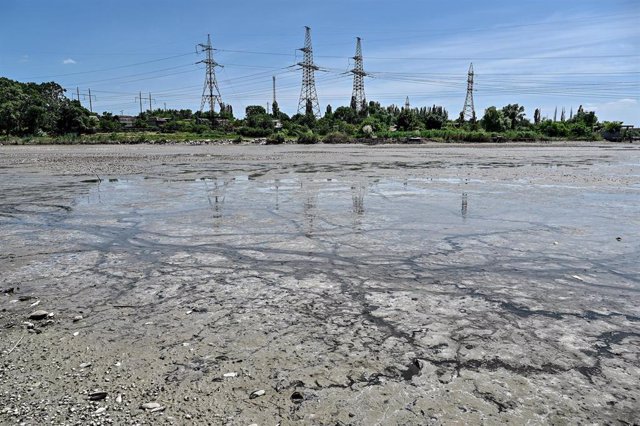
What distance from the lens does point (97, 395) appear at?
2.42 metres

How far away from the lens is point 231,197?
10.1m

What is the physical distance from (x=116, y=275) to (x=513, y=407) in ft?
12.6

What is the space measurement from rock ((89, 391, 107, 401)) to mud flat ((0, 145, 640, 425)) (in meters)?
0.01

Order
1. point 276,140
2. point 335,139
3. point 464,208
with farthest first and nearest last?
point 335,139 → point 276,140 → point 464,208

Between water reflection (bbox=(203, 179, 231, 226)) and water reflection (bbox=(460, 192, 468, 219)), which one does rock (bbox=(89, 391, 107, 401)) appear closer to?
water reflection (bbox=(203, 179, 231, 226))

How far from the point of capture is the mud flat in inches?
94.5

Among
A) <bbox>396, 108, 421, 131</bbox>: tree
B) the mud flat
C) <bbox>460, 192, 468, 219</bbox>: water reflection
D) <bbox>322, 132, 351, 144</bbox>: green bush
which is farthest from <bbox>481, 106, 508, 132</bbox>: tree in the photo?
the mud flat

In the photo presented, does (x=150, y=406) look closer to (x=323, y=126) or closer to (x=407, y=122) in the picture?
(x=323, y=126)

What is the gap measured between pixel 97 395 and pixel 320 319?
5.31 ft

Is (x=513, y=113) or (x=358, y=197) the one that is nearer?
(x=358, y=197)

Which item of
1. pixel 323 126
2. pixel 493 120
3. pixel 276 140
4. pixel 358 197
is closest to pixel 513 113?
pixel 493 120

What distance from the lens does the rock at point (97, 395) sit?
239cm

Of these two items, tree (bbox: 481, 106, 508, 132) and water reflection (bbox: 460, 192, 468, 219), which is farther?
tree (bbox: 481, 106, 508, 132)

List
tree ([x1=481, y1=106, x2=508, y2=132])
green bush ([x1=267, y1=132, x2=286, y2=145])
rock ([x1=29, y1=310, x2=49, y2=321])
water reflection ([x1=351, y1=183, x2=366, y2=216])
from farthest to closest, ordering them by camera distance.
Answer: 1. tree ([x1=481, y1=106, x2=508, y2=132])
2. green bush ([x1=267, y1=132, x2=286, y2=145])
3. water reflection ([x1=351, y1=183, x2=366, y2=216])
4. rock ([x1=29, y1=310, x2=49, y2=321])
